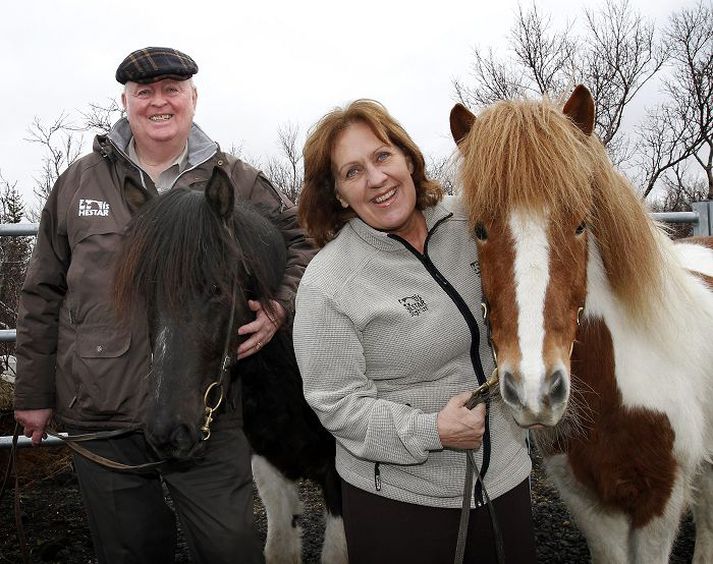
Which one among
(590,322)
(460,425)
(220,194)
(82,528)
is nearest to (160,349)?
(220,194)

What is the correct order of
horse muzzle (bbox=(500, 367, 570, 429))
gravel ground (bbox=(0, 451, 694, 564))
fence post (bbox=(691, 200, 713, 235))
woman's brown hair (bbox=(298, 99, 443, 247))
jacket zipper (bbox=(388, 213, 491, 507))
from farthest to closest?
1. fence post (bbox=(691, 200, 713, 235))
2. gravel ground (bbox=(0, 451, 694, 564))
3. woman's brown hair (bbox=(298, 99, 443, 247))
4. jacket zipper (bbox=(388, 213, 491, 507))
5. horse muzzle (bbox=(500, 367, 570, 429))

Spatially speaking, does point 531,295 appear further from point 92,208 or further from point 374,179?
point 92,208

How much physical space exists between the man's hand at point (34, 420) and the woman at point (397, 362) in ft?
4.24

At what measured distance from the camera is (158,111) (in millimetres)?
2717

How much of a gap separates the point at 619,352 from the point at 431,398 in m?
0.90

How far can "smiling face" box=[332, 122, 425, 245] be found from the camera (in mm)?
2100

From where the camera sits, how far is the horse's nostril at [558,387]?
168cm

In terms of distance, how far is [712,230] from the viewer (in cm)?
534

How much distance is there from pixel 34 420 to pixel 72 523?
7.00ft

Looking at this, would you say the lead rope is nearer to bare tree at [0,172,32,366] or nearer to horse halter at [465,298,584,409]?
horse halter at [465,298,584,409]

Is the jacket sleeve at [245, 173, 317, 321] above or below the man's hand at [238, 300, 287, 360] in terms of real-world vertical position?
above

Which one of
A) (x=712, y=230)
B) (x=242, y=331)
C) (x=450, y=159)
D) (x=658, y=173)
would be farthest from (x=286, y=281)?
(x=658, y=173)

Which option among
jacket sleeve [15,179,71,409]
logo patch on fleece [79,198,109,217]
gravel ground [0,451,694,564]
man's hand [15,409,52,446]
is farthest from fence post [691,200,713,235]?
man's hand [15,409,52,446]

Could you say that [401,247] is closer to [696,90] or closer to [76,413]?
[76,413]
